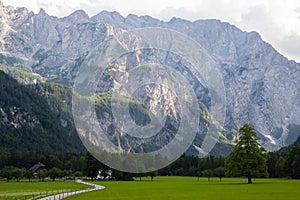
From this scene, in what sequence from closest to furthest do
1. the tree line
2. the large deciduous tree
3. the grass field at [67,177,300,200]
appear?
the grass field at [67,177,300,200], the large deciduous tree, the tree line

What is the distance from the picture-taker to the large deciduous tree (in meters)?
97.8

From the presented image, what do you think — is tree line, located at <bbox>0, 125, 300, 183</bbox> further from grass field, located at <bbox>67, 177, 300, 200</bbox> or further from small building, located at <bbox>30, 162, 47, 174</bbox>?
grass field, located at <bbox>67, 177, 300, 200</bbox>

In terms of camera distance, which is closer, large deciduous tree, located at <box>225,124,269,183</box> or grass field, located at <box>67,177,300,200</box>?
grass field, located at <box>67,177,300,200</box>

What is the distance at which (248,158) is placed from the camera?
99312 millimetres

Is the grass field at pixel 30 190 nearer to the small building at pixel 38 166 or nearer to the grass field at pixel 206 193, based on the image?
the grass field at pixel 206 193

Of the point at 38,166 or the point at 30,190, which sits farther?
the point at 38,166

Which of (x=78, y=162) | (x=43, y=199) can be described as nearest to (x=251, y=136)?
(x=43, y=199)

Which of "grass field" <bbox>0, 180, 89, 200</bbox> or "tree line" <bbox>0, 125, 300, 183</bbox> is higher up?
"tree line" <bbox>0, 125, 300, 183</bbox>

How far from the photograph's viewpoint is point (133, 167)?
149m

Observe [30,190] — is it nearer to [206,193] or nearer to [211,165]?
[206,193]

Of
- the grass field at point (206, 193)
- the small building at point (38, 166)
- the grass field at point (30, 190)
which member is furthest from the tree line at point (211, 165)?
the grass field at point (30, 190)

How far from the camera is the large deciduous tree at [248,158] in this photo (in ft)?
321

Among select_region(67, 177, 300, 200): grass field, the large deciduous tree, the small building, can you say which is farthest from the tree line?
select_region(67, 177, 300, 200): grass field

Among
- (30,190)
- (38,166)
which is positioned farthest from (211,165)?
(30,190)
